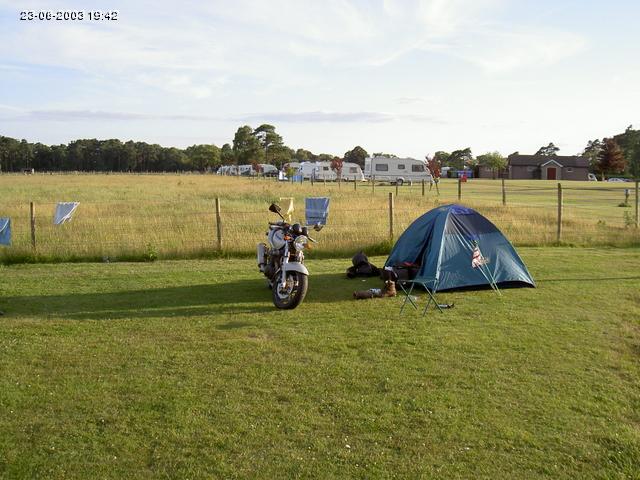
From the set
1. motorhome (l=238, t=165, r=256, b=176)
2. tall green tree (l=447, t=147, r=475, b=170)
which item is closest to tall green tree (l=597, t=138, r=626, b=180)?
tall green tree (l=447, t=147, r=475, b=170)

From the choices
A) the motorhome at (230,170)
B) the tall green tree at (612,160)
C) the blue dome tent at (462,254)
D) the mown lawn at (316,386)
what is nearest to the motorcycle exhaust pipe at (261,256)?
the mown lawn at (316,386)

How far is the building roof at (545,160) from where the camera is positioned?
Result: 282 feet

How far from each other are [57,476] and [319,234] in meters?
10.1

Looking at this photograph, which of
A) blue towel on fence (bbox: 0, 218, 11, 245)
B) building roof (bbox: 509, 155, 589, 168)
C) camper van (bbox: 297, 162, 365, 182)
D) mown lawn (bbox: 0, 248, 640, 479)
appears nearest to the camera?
mown lawn (bbox: 0, 248, 640, 479)

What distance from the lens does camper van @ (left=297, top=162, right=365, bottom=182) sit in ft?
186

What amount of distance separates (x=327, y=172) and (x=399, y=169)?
25.1 feet

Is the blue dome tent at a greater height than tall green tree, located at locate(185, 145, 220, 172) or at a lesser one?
lesser

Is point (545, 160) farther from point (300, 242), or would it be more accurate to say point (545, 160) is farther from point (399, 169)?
Result: point (300, 242)

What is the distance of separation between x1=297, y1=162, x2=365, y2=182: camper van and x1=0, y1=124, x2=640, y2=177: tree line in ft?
102

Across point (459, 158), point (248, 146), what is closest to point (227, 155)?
point (248, 146)

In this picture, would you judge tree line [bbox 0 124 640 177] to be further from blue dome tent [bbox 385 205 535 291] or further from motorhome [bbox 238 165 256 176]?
blue dome tent [bbox 385 205 535 291]

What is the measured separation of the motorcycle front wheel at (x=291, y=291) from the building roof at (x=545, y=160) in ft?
280

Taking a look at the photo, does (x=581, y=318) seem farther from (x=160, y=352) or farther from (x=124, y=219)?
(x=124, y=219)

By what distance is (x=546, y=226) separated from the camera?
50.9 feet
